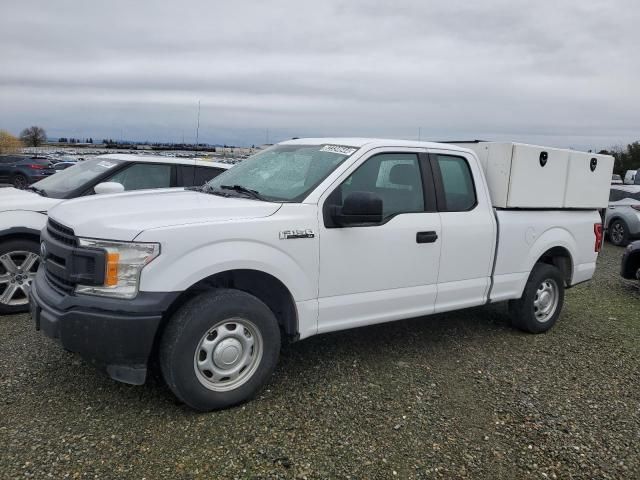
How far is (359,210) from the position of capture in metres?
3.93

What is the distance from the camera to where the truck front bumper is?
10.9 ft

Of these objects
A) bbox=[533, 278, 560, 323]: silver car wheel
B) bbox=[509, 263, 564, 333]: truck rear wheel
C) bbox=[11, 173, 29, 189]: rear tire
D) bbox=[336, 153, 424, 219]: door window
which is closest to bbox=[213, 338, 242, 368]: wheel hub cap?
bbox=[336, 153, 424, 219]: door window

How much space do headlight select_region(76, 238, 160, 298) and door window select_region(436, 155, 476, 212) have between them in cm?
255

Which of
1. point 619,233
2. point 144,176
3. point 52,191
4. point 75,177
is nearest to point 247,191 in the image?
point 144,176

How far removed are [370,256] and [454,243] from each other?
0.93 metres

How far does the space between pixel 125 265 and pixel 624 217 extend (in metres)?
13.3

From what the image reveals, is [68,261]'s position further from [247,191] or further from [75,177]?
[75,177]

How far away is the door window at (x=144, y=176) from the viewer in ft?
21.8

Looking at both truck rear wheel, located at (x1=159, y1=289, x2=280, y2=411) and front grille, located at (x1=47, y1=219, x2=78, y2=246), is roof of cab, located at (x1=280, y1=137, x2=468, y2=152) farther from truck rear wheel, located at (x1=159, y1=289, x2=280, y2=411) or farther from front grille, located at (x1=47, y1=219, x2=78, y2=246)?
front grille, located at (x1=47, y1=219, x2=78, y2=246)

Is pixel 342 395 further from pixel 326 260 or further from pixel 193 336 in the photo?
pixel 193 336

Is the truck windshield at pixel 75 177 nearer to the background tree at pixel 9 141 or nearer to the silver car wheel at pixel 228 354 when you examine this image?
the silver car wheel at pixel 228 354

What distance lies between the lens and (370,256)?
4281mm

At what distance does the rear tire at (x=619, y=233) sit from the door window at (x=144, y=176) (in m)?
11.3

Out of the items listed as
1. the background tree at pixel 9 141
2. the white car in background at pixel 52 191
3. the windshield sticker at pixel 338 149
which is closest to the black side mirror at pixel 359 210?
the windshield sticker at pixel 338 149
